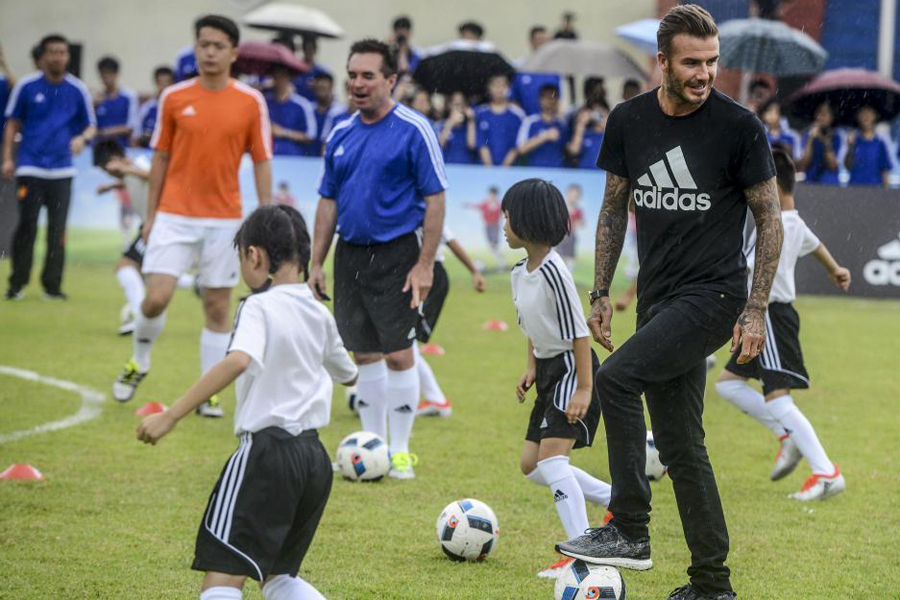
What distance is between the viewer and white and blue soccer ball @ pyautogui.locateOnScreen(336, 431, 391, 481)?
6969 mm

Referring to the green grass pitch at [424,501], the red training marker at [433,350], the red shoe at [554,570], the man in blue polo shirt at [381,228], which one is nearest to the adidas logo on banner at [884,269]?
the green grass pitch at [424,501]

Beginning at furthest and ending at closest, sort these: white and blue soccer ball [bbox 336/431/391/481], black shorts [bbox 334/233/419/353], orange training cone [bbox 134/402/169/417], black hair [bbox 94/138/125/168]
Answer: black hair [bbox 94/138/125/168]
orange training cone [bbox 134/402/169/417]
black shorts [bbox 334/233/419/353]
white and blue soccer ball [bbox 336/431/391/481]

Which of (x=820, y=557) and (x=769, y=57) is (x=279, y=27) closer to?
(x=769, y=57)

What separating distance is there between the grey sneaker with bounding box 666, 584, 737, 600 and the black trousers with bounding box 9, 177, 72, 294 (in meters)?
11.1

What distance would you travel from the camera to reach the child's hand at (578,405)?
5398mm

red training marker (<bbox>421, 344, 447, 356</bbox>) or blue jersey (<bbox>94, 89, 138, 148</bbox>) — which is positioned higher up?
blue jersey (<bbox>94, 89, 138, 148</bbox>)

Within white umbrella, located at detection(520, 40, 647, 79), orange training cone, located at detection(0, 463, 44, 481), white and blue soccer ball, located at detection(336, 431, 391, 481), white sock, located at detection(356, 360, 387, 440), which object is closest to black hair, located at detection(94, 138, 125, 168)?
white sock, located at detection(356, 360, 387, 440)

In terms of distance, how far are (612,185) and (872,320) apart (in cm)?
1092

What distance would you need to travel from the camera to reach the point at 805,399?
1016cm

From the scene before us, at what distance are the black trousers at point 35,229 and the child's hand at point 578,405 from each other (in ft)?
34.1

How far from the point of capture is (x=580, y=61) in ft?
60.0

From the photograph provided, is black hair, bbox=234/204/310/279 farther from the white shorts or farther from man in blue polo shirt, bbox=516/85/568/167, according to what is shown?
man in blue polo shirt, bbox=516/85/568/167

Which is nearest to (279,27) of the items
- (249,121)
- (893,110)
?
(893,110)

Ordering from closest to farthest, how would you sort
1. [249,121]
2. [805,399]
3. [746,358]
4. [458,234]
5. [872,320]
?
1. [746,358]
2. [249,121]
3. [805,399]
4. [872,320]
5. [458,234]
